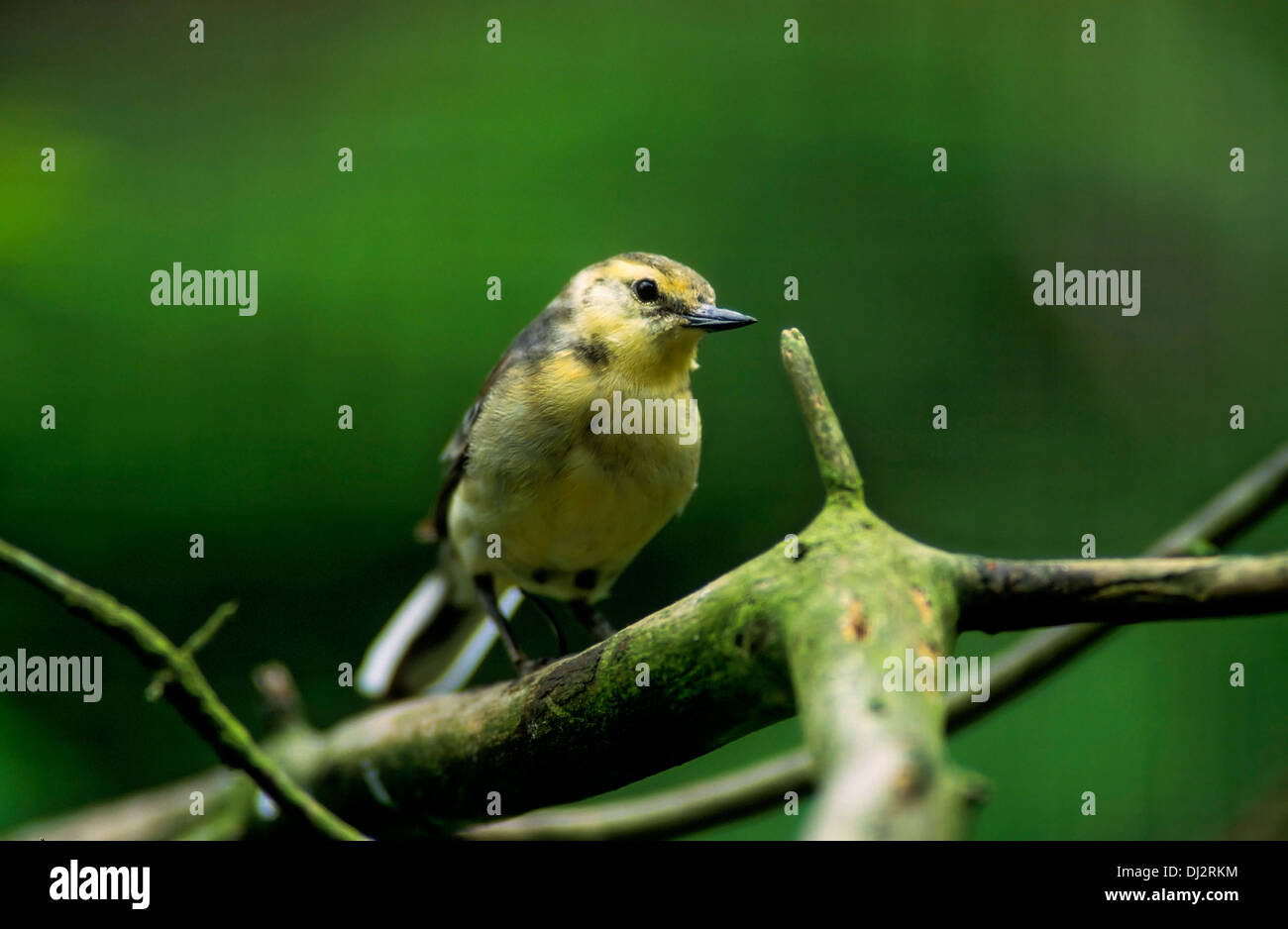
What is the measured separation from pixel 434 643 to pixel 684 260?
6.15ft

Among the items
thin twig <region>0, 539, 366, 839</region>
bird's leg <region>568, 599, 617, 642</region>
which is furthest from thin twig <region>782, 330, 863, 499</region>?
bird's leg <region>568, 599, 617, 642</region>

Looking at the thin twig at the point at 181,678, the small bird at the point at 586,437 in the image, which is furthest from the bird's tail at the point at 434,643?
the thin twig at the point at 181,678

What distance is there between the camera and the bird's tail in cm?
364

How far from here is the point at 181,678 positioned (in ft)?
5.59

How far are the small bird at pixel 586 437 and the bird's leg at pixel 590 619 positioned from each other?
149mm

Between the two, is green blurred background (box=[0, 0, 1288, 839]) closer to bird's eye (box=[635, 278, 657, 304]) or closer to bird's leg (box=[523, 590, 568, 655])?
bird's leg (box=[523, 590, 568, 655])

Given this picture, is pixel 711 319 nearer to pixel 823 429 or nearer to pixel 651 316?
pixel 651 316

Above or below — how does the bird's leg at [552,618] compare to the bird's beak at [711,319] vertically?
below

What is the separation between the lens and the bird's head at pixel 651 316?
2.83 m

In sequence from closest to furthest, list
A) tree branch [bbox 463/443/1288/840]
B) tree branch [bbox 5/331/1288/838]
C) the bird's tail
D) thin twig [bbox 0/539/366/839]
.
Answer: tree branch [bbox 5/331/1288/838]
thin twig [bbox 0/539/366/839]
tree branch [bbox 463/443/1288/840]
the bird's tail

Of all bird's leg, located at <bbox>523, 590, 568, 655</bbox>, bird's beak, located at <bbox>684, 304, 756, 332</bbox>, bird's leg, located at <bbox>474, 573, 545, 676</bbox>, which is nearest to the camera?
bird's beak, located at <bbox>684, 304, 756, 332</bbox>

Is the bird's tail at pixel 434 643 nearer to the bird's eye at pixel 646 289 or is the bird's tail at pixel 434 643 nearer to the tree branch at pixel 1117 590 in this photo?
the bird's eye at pixel 646 289

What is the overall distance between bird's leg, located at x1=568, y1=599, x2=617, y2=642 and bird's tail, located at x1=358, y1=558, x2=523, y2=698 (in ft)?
1.14

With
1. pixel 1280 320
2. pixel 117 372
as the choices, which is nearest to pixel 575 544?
pixel 117 372
